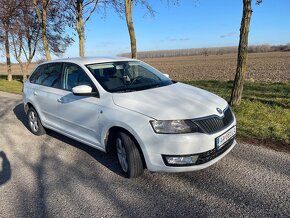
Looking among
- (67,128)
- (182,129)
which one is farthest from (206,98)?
(67,128)

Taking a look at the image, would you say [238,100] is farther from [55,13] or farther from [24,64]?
[24,64]

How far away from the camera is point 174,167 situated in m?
3.80

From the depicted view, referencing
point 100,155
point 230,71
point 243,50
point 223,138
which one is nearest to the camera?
point 223,138

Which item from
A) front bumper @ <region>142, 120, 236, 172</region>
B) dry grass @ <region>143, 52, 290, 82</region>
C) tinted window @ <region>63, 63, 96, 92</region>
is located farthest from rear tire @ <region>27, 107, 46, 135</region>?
dry grass @ <region>143, 52, 290, 82</region>

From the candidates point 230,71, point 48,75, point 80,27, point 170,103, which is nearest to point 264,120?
point 170,103

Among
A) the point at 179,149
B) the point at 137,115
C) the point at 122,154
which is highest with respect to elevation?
the point at 137,115

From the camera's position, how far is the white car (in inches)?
147

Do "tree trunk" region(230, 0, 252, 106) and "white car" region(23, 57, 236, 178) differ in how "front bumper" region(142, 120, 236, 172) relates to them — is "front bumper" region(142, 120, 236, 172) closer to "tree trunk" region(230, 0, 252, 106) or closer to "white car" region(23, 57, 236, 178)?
"white car" region(23, 57, 236, 178)

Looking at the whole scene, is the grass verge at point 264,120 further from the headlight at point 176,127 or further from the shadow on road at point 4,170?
the shadow on road at point 4,170

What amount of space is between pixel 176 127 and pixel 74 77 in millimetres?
2266

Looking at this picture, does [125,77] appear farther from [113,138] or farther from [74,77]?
[113,138]

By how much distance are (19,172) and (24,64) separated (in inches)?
776

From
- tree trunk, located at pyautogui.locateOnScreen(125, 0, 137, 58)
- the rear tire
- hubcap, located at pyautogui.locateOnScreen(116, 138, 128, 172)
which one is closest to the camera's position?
hubcap, located at pyautogui.locateOnScreen(116, 138, 128, 172)

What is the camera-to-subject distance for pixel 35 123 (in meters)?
6.63
